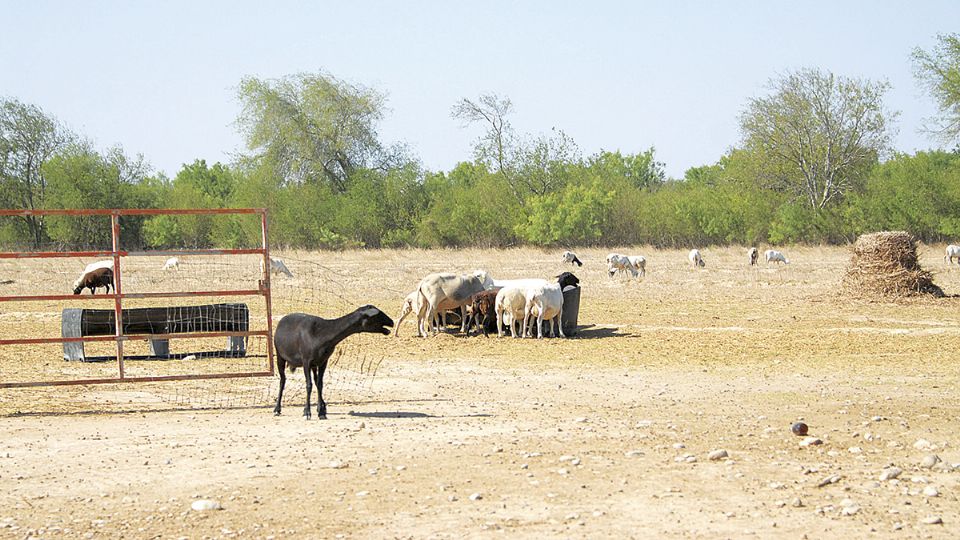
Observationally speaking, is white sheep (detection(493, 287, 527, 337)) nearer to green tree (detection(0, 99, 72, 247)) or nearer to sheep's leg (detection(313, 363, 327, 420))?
sheep's leg (detection(313, 363, 327, 420))

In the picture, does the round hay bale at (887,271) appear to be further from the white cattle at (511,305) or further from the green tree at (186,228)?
the green tree at (186,228)

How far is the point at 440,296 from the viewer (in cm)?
2003

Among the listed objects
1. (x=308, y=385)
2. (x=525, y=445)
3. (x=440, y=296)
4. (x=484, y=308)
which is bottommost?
(x=525, y=445)

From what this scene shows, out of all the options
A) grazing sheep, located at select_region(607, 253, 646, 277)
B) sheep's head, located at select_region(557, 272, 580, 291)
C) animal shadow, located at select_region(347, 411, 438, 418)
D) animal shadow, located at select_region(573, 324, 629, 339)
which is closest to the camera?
animal shadow, located at select_region(347, 411, 438, 418)

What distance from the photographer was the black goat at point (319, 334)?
11.1m

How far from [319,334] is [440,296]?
887 cm

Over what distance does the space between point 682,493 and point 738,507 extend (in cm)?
51

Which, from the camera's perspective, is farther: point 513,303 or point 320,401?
point 513,303

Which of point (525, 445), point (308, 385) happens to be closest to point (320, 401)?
point (308, 385)

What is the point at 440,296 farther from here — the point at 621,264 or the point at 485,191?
the point at 485,191

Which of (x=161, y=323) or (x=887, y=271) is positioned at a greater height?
(x=887, y=271)

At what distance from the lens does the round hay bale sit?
25406mm

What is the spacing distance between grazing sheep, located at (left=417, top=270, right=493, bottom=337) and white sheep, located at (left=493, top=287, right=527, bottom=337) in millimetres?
873

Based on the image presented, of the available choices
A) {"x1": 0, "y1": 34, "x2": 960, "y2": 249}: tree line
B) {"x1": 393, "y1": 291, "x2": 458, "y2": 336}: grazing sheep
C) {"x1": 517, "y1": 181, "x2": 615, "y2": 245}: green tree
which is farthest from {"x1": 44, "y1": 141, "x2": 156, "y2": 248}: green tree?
{"x1": 393, "y1": 291, "x2": 458, "y2": 336}: grazing sheep
